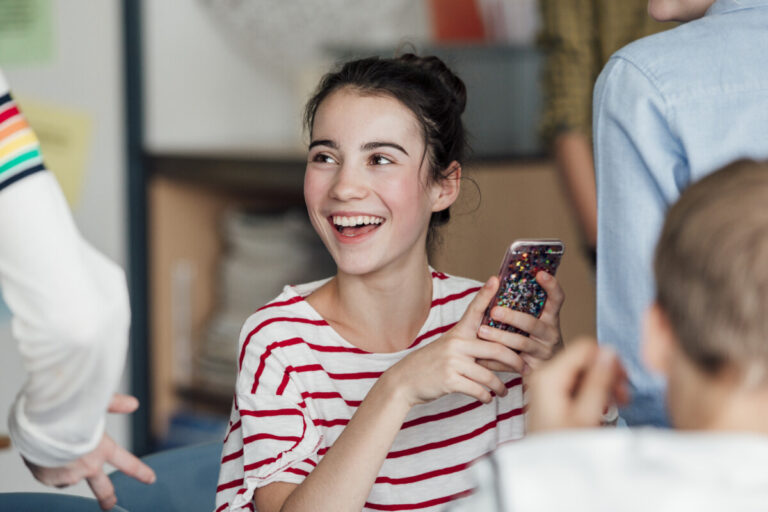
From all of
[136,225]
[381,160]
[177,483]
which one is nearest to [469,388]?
[381,160]

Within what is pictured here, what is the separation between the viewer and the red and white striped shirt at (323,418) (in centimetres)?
101

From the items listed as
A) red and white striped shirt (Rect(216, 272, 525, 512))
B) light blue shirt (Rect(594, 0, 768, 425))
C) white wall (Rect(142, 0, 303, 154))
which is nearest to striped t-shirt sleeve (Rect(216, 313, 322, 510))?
red and white striped shirt (Rect(216, 272, 525, 512))

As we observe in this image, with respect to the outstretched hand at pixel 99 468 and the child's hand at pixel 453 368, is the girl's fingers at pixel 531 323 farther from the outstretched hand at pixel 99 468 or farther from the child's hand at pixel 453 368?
the outstretched hand at pixel 99 468

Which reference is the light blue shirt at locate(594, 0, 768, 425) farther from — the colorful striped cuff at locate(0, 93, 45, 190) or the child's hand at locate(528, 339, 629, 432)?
the colorful striped cuff at locate(0, 93, 45, 190)

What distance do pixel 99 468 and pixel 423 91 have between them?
0.58m

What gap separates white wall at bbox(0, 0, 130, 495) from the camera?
7.04 feet

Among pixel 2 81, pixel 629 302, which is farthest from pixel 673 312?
pixel 2 81

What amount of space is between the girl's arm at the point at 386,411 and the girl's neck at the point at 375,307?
191 mm

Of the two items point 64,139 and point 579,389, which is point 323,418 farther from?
point 64,139

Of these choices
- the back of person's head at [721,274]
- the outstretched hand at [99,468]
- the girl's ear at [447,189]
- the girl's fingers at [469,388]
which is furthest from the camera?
the girl's ear at [447,189]

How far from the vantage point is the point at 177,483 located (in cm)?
118

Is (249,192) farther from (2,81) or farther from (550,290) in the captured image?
(2,81)

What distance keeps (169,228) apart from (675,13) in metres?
1.58

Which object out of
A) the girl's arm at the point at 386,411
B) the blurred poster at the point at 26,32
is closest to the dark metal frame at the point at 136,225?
the blurred poster at the point at 26,32
